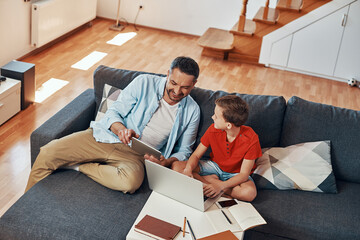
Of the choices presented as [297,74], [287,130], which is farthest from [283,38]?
[287,130]

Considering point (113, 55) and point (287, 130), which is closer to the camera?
point (287, 130)

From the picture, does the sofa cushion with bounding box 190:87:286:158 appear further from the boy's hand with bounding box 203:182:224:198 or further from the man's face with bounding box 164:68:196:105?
the boy's hand with bounding box 203:182:224:198

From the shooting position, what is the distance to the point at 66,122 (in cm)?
247

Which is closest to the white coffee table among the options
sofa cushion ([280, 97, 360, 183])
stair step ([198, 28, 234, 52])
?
sofa cushion ([280, 97, 360, 183])

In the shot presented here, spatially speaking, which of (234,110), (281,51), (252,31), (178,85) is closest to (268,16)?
(252,31)

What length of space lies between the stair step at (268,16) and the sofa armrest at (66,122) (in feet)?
9.99

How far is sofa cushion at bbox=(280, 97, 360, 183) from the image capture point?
2512mm

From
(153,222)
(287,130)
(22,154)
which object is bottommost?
(22,154)

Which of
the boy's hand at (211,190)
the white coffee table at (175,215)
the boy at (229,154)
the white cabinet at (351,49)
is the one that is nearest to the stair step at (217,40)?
the white cabinet at (351,49)

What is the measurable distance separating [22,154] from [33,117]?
0.60 meters

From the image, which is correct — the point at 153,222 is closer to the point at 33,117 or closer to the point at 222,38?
the point at 33,117

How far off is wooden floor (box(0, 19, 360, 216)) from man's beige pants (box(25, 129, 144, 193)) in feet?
4.03

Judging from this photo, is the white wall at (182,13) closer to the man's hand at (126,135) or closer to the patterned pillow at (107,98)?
the patterned pillow at (107,98)

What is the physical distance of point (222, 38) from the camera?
5.66m
